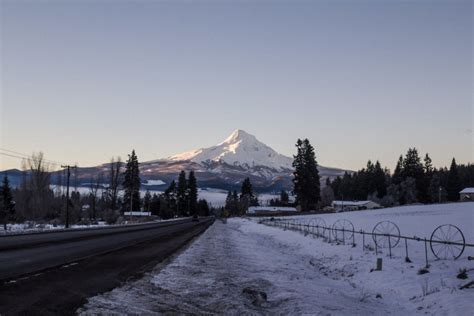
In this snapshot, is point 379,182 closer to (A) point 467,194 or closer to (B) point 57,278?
(A) point 467,194

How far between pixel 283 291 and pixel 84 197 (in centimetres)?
12270

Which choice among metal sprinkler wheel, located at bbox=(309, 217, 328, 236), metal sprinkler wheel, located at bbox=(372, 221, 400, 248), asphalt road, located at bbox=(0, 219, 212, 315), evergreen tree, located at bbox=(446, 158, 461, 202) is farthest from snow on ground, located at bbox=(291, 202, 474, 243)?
evergreen tree, located at bbox=(446, 158, 461, 202)

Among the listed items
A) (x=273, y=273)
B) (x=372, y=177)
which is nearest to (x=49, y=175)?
(x=273, y=273)

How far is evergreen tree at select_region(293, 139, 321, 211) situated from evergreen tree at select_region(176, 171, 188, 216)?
201 ft

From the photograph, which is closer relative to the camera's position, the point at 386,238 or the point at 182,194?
the point at 386,238

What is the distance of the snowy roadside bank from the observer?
916 cm

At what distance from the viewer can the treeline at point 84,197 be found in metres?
86.8

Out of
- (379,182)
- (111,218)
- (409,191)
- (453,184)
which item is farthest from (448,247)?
(379,182)

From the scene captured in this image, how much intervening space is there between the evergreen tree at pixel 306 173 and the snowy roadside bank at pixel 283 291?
96027 mm

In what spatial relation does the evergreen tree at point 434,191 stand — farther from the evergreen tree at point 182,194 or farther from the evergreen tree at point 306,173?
the evergreen tree at point 182,194

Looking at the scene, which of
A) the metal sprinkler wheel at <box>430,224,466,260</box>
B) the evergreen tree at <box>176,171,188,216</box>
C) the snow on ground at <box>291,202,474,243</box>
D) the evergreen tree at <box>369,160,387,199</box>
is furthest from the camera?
the evergreen tree at <box>369,160,387,199</box>

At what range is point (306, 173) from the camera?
11256 centimetres

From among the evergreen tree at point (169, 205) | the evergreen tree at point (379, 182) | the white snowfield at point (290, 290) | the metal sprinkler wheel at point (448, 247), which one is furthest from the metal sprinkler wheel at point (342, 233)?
the evergreen tree at point (379, 182)

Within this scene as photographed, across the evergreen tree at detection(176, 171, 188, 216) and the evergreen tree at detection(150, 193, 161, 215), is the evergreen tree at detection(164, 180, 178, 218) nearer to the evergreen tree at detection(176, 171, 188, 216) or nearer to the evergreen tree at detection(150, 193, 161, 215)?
the evergreen tree at detection(150, 193, 161, 215)
